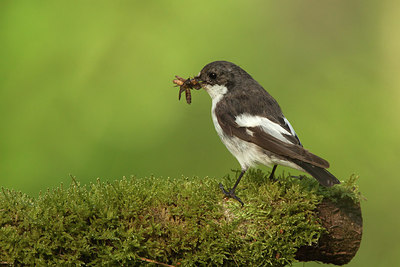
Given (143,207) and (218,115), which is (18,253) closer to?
(143,207)

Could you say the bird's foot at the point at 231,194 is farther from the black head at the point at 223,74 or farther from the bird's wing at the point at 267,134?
the black head at the point at 223,74

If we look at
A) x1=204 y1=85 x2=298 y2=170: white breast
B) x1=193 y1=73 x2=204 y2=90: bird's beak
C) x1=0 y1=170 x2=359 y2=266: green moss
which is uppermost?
x1=193 y1=73 x2=204 y2=90: bird's beak

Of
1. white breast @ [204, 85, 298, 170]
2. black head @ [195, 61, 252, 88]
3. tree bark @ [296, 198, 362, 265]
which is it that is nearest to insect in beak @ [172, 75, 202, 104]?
black head @ [195, 61, 252, 88]

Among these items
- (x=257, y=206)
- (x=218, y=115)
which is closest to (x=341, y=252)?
(x=257, y=206)

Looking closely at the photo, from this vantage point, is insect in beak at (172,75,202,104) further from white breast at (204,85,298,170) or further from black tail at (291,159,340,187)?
black tail at (291,159,340,187)

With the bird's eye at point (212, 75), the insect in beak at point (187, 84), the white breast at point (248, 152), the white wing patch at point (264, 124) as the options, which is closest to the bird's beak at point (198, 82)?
the insect in beak at point (187, 84)

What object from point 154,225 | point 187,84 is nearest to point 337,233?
point 154,225

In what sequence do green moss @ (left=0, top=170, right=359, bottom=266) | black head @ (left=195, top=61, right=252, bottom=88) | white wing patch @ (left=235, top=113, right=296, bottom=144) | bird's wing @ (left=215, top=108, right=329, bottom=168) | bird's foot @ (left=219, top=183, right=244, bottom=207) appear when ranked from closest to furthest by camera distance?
1. green moss @ (left=0, top=170, right=359, bottom=266)
2. bird's foot @ (left=219, top=183, right=244, bottom=207)
3. bird's wing @ (left=215, top=108, right=329, bottom=168)
4. white wing patch @ (left=235, top=113, right=296, bottom=144)
5. black head @ (left=195, top=61, right=252, bottom=88)
